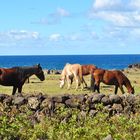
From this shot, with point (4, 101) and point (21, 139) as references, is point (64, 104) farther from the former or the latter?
point (21, 139)

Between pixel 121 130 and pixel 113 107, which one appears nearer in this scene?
pixel 121 130

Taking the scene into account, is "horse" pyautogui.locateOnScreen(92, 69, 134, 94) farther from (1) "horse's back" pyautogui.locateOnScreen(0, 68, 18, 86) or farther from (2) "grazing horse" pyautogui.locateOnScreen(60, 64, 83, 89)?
(1) "horse's back" pyautogui.locateOnScreen(0, 68, 18, 86)

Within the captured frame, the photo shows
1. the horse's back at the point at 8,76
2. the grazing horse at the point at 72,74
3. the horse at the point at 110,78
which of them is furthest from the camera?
the grazing horse at the point at 72,74

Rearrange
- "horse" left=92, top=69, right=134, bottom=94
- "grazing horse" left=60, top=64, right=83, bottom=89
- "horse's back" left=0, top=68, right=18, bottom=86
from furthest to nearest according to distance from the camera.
Answer: "grazing horse" left=60, top=64, right=83, bottom=89 < "horse" left=92, top=69, right=134, bottom=94 < "horse's back" left=0, top=68, right=18, bottom=86

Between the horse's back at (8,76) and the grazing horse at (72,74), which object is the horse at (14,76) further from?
the grazing horse at (72,74)

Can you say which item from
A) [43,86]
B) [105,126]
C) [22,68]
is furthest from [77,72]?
[105,126]

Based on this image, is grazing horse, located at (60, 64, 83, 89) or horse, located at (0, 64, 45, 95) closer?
horse, located at (0, 64, 45, 95)

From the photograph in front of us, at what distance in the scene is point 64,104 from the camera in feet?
74.3

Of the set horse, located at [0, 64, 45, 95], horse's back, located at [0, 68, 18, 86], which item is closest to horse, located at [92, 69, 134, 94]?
horse, located at [0, 64, 45, 95]

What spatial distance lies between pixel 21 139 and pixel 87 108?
7060 millimetres

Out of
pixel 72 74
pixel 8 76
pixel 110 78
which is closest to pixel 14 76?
pixel 8 76

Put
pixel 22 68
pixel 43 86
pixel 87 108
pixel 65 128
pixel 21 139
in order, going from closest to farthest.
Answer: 1. pixel 21 139
2. pixel 65 128
3. pixel 87 108
4. pixel 22 68
5. pixel 43 86

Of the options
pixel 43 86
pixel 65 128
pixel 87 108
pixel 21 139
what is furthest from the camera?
pixel 43 86

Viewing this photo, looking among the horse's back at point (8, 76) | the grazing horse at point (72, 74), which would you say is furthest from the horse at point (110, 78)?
the horse's back at point (8, 76)
